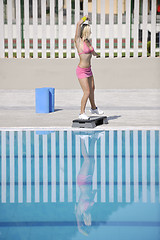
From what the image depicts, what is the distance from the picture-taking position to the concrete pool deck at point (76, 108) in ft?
30.8

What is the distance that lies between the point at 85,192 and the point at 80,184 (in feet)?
1.08

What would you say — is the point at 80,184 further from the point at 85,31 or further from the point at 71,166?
the point at 85,31

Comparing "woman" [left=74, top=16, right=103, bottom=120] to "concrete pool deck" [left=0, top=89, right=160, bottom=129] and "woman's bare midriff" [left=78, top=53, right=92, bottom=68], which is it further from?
"concrete pool deck" [left=0, top=89, right=160, bottom=129]

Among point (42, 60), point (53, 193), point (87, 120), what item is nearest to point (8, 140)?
point (87, 120)

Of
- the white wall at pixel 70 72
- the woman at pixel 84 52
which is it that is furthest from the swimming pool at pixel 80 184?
the white wall at pixel 70 72

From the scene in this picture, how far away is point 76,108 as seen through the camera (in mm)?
11492

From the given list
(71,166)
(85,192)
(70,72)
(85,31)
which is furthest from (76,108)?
(85,192)

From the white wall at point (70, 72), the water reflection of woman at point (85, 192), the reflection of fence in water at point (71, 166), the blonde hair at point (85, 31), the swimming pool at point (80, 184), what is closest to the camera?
the swimming pool at point (80, 184)

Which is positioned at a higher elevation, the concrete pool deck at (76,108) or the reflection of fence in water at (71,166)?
the concrete pool deck at (76,108)

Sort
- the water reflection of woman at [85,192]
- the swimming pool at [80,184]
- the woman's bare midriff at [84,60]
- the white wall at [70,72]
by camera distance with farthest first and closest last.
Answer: the white wall at [70,72]
the woman's bare midriff at [84,60]
the water reflection of woman at [85,192]
the swimming pool at [80,184]

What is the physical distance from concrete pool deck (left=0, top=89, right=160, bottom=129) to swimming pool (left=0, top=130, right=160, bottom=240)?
732 mm

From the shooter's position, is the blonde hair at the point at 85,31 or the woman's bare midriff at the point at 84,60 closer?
the blonde hair at the point at 85,31

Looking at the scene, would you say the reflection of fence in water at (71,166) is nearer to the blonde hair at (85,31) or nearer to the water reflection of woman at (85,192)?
the water reflection of woman at (85,192)

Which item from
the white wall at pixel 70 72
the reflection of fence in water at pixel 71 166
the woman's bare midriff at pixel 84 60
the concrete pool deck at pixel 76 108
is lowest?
the reflection of fence in water at pixel 71 166
